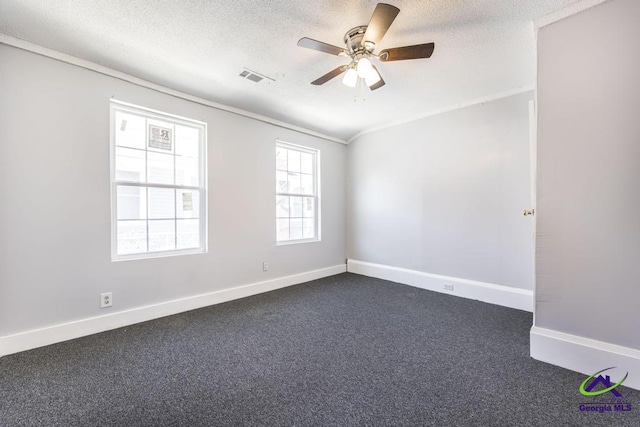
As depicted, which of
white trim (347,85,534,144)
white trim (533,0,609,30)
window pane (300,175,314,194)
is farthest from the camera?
window pane (300,175,314,194)

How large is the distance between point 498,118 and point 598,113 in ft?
4.92

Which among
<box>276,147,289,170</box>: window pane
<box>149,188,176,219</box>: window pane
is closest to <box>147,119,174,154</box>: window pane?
<box>149,188,176,219</box>: window pane

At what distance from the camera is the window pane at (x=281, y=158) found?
4.07 meters

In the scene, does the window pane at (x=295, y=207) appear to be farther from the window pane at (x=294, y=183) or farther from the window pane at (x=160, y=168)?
the window pane at (x=160, y=168)

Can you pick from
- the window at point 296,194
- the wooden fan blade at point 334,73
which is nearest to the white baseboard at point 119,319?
the window at point 296,194

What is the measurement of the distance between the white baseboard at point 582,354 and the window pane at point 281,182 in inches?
129

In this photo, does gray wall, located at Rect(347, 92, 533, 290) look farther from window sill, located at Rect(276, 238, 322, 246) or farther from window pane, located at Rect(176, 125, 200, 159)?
window pane, located at Rect(176, 125, 200, 159)

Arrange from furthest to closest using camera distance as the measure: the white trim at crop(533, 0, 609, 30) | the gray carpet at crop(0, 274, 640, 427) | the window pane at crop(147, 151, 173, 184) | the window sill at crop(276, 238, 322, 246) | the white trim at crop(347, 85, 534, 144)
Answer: the window sill at crop(276, 238, 322, 246) → the white trim at crop(347, 85, 534, 144) → the window pane at crop(147, 151, 173, 184) → the white trim at crop(533, 0, 609, 30) → the gray carpet at crop(0, 274, 640, 427)

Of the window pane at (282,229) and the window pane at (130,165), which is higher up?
the window pane at (130,165)

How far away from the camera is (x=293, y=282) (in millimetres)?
4078

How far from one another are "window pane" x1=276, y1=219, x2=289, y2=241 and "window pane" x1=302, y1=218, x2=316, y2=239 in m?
0.35

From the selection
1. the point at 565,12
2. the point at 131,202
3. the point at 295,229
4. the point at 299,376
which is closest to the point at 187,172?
the point at 131,202

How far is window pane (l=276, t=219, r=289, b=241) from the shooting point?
4.08 metres

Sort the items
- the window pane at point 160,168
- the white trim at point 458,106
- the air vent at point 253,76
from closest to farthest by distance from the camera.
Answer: the air vent at point 253,76, the window pane at point 160,168, the white trim at point 458,106
